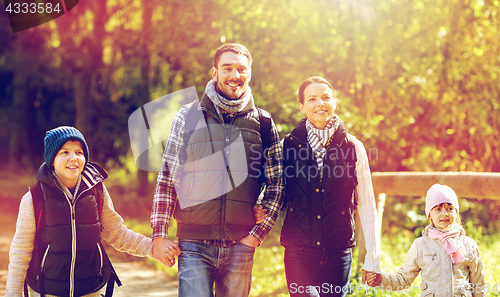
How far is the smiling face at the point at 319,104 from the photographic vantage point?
333 centimetres

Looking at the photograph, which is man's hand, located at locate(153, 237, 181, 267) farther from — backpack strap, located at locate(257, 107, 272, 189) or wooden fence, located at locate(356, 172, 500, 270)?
wooden fence, located at locate(356, 172, 500, 270)

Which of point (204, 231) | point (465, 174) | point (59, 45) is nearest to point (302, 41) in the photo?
point (465, 174)

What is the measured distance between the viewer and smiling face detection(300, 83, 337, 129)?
3.33m

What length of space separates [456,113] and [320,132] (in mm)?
6923

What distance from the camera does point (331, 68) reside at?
28.5ft

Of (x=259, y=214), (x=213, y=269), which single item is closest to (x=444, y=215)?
(x=259, y=214)

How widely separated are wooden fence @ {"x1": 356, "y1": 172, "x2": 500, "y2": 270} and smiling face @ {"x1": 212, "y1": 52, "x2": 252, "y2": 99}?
2.25m

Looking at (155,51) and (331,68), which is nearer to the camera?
(331,68)

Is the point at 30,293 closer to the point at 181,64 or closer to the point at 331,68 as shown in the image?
the point at 331,68

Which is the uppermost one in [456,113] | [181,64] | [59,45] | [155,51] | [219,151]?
[59,45]

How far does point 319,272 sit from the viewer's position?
3.15 metres

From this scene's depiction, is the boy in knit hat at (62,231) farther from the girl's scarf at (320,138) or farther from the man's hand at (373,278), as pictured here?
the man's hand at (373,278)

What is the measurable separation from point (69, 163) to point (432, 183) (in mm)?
3349

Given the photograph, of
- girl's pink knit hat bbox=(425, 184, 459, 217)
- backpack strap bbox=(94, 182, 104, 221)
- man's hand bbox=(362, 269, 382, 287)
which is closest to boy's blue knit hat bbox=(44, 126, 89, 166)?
backpack strap bbox=(94, 182, 104, 221)
